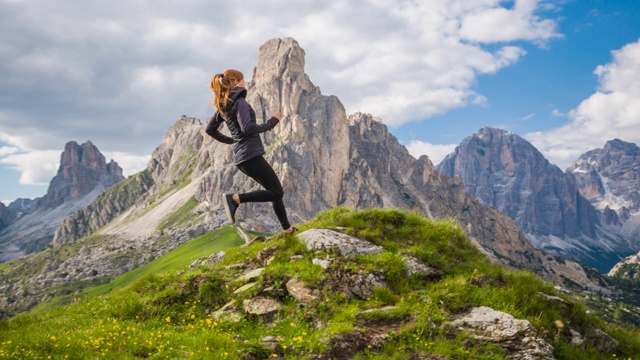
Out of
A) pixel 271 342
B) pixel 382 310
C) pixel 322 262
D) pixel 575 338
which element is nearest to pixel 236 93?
pixel 322 262

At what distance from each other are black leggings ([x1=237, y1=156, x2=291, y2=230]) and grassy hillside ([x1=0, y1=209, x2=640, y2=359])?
133cm

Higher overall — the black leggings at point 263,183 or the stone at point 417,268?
the black leggings at point 263,183

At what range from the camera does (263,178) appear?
Answer: 1353 cm

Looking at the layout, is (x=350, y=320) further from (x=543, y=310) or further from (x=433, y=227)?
(x=433, y=227)

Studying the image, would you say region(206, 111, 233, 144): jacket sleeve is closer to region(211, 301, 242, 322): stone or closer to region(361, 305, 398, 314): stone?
region(211, 301, 242, 322): stone

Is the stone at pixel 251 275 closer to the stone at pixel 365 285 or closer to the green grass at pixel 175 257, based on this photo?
the stone at pixel 365 285

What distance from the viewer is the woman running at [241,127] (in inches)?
510

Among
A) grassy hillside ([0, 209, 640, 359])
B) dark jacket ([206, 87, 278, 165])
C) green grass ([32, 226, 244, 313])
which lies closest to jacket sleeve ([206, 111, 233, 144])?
dark jacket ([206, 87, 278, 165])

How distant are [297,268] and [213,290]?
251 centimetres

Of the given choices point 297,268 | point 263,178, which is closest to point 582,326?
point 297,268

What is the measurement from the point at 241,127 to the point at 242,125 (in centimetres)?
7

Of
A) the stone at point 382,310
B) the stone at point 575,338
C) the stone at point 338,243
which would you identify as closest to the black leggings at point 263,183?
the stone at point 338,243

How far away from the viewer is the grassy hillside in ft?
28.1

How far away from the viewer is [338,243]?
41.4 feet
